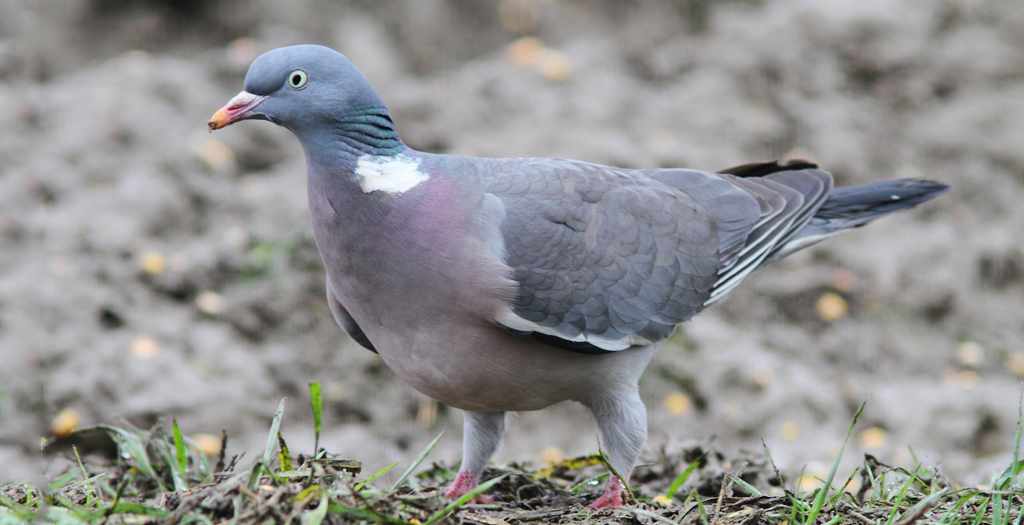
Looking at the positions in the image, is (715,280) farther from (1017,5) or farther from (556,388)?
(1017,5)

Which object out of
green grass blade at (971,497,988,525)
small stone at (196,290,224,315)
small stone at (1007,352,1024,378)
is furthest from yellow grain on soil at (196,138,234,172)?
green grass blade at (971,497,988,525)

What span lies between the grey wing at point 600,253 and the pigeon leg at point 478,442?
499 mm

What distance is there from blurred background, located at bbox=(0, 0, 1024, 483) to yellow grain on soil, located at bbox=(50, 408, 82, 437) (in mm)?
13

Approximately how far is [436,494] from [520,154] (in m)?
3.64

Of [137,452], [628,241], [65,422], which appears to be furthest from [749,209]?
[65,422]

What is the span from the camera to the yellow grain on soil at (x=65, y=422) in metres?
5.22

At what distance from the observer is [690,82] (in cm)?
790

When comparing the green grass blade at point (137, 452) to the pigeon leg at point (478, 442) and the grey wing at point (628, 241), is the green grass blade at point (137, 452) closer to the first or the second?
the pigeon leg at point (478, 442)

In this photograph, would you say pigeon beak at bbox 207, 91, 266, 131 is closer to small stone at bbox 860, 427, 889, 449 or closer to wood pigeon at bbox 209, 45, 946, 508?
→ wood pigeon at bbox 209, 45, 946, 508

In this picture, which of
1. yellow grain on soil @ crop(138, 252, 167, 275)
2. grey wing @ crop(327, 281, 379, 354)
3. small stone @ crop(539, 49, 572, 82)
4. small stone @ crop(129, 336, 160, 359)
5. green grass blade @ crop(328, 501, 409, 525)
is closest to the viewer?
green grass blade @ crop(328, 501, 409, 525)

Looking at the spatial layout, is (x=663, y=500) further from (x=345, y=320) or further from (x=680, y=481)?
(x=345, y=320)

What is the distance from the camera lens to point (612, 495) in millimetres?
4078

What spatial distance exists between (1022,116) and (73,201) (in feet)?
17.8

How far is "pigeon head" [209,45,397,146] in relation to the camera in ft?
12.3
